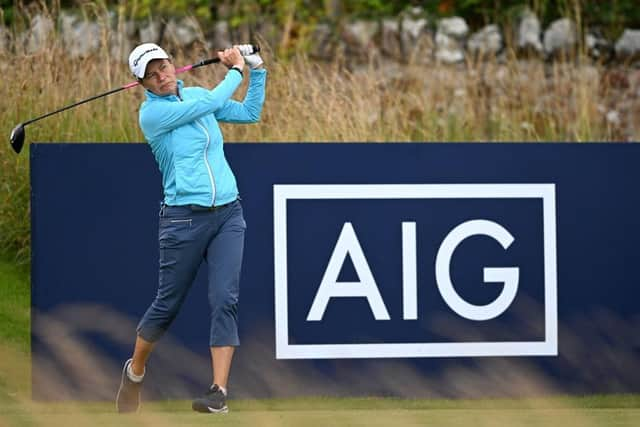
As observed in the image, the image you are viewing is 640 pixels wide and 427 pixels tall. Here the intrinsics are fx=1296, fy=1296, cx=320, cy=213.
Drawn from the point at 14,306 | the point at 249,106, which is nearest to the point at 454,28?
the point at 14,306

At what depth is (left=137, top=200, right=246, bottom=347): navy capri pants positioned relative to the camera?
5.39 meters

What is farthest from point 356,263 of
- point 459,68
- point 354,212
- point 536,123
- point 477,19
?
point 477,19

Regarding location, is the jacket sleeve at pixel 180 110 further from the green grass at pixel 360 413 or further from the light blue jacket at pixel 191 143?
the green grass at pixel 360 413

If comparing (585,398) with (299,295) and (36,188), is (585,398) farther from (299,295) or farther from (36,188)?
(36,188)

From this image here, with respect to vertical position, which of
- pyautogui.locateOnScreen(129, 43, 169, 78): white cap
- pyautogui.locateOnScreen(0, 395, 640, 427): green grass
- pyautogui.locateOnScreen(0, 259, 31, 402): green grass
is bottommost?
pyautogui.locateOnScreen(0, 395, 640, 427): green grass

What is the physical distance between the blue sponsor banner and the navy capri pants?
593 mm

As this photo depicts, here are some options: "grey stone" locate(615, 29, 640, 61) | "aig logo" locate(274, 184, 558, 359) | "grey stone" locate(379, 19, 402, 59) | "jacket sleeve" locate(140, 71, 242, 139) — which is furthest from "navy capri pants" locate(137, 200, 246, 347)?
"grey stone" locate(615, 29, 640, 61)

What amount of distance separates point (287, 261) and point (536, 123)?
4924 millimetres

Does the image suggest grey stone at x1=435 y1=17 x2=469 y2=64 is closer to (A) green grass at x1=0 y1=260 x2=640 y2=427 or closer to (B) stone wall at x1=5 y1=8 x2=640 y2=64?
(B) stone wall at x1=5 y1=8 x2=640 y2=64

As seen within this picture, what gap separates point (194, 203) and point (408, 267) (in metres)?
1.28

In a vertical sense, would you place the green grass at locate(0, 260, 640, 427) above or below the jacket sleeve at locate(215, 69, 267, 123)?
below

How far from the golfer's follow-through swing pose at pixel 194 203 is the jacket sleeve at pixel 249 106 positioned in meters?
0.09

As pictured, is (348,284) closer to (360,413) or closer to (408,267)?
(408,267)

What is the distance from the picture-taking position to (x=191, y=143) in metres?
5.44
